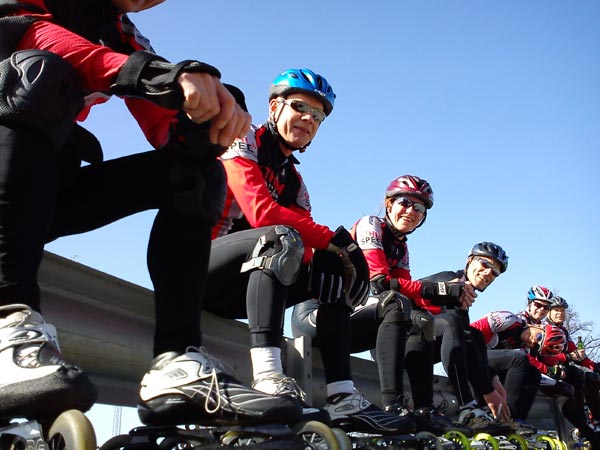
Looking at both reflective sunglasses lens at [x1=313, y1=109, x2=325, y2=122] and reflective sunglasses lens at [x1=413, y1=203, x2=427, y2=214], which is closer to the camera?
reflective sunglasses lens at [x1=313, y1=109, x2=325, y2=122]

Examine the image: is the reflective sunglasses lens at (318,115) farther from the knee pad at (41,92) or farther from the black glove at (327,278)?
the knee pad at (41,92)

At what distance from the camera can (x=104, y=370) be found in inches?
122

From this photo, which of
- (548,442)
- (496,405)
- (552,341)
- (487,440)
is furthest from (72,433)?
(552,341)

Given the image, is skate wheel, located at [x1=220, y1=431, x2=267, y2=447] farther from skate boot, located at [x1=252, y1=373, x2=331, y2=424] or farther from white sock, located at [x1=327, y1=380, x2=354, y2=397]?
white sock, located at [x1=327, y1=380, x2=354, y2=397]

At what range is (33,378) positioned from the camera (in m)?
1.72

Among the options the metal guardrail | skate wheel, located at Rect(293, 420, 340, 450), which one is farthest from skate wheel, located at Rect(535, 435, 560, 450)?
skate wheel, located at Rect(293, 420, 340, 450)

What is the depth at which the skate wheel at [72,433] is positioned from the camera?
159cm

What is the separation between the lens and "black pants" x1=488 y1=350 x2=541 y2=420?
28.1 ft

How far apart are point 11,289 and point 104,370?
1300 millimetres

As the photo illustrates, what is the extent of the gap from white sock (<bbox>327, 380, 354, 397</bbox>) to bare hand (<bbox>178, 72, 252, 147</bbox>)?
6.39 feet

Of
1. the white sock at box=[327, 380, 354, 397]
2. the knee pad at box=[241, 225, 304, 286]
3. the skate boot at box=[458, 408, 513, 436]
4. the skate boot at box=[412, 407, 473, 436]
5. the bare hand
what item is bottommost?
the skate boot at box=[458, 408, 513, 436]

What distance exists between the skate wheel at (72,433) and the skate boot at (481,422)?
460 centimetres

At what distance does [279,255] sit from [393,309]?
190 cm

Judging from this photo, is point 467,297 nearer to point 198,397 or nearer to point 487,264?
point 487,264
